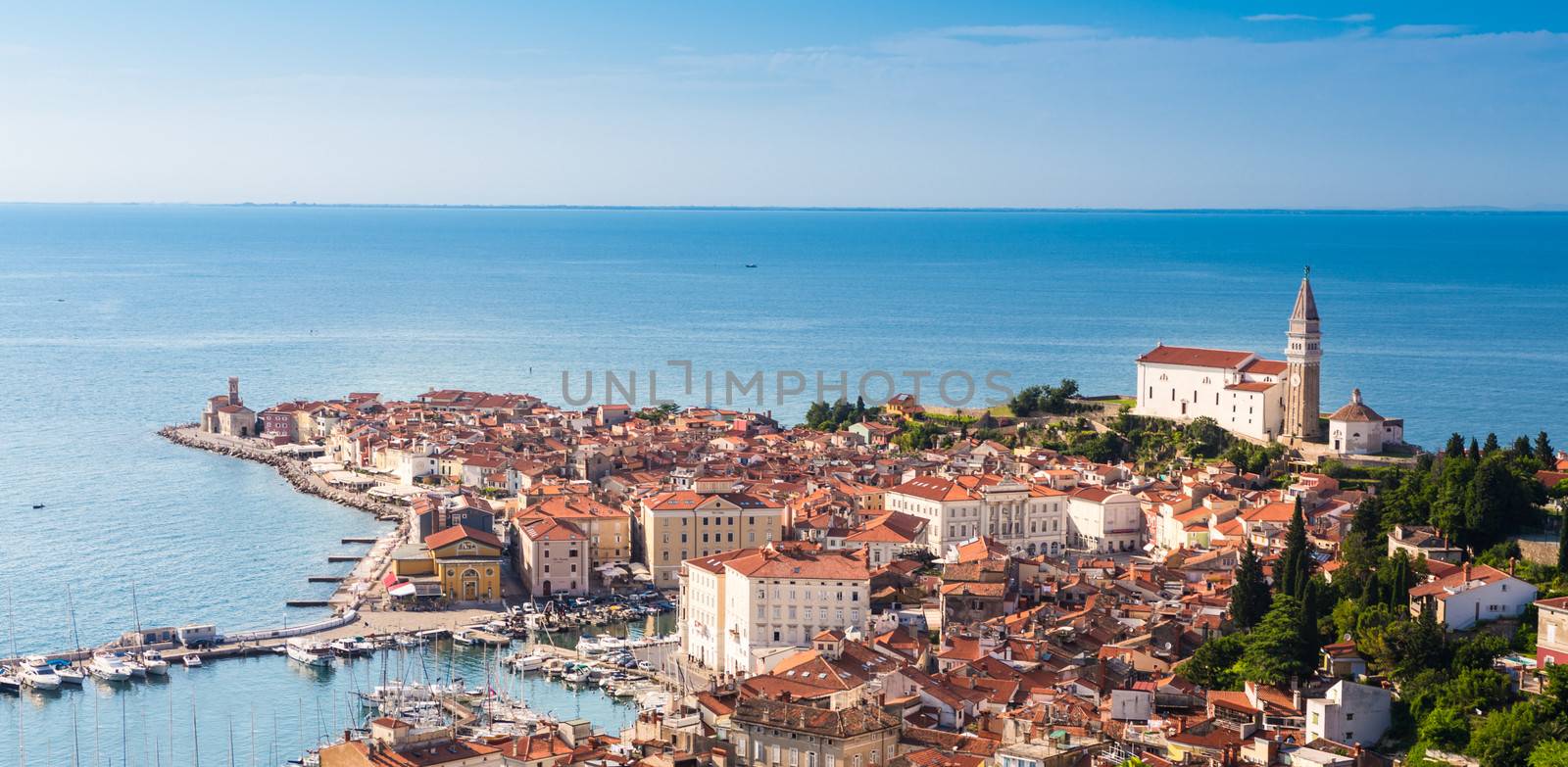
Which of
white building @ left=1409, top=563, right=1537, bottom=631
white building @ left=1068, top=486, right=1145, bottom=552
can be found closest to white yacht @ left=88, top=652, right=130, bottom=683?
white building @ left=1068, top=486, right=1145, bottom=552

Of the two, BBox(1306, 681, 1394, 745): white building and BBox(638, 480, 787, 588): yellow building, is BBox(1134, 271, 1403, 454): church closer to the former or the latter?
BBox(638, 480, 787, 588): yellow building

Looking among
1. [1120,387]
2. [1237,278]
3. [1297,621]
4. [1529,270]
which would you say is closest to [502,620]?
[1297,621]

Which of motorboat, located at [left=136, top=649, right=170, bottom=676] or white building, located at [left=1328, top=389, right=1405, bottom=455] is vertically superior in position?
white building, located at [left=1328, top=389, right=1405, bottom=455]

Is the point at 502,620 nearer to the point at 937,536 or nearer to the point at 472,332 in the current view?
the point at 937,536

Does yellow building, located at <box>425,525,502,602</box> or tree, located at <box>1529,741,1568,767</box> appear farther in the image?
yellow building, located at <box>425,525,502,602</box>

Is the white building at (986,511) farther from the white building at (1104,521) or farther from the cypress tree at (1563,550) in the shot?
the cypress tree at (1563,550)

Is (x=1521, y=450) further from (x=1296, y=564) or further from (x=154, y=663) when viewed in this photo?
(x=154, y=663)

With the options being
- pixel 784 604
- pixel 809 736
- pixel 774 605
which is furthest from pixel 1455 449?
pixel 809 736
